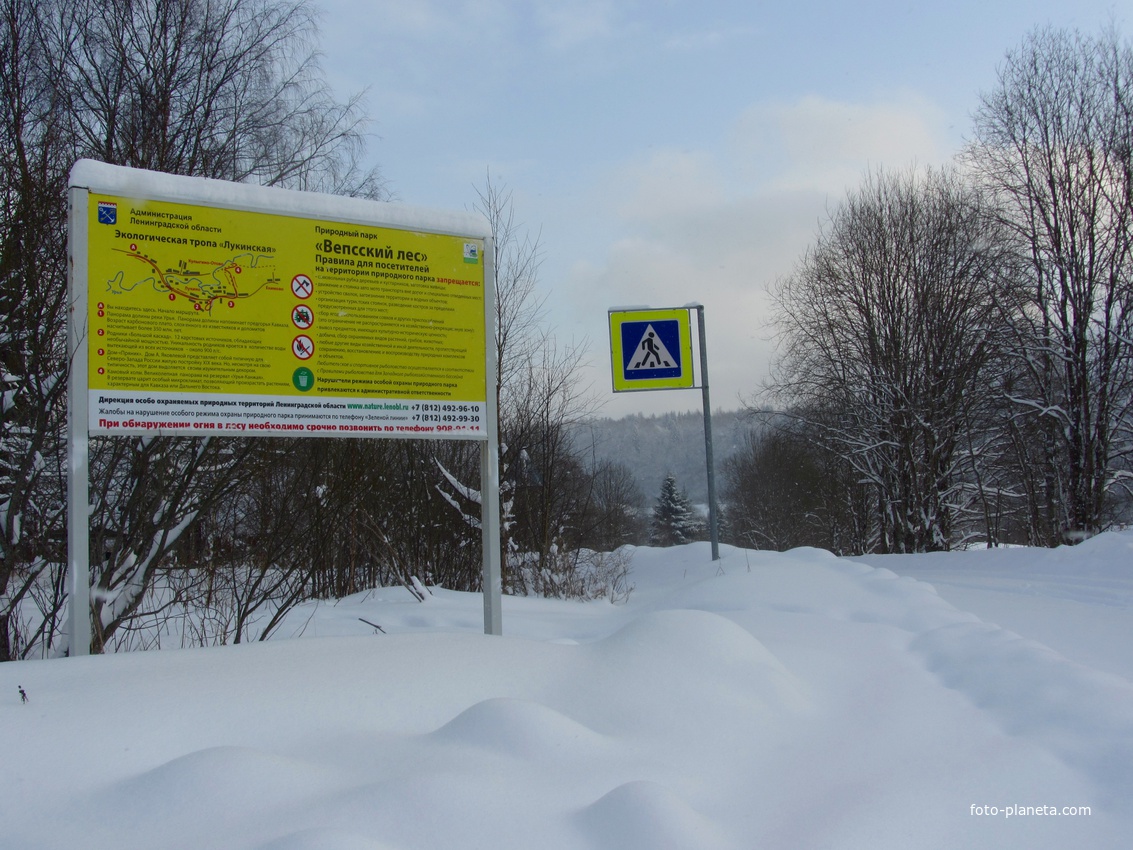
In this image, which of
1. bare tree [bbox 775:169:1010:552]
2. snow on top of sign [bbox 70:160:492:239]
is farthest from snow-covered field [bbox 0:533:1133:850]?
bare tree [bbox 775:169:1010:552]

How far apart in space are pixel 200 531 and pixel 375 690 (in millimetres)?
3629

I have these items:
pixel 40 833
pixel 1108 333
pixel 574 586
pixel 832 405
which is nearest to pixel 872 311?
pixel 832 405

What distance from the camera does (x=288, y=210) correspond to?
4039 mm

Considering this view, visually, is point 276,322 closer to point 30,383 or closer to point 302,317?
point 302,317

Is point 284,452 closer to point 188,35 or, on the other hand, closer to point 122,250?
point 122,250

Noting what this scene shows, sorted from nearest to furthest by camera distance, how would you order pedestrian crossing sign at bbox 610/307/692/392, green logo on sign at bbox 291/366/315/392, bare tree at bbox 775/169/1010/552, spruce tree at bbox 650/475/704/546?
green logo on sign at bbox 291/366/315/392, pedestrian crossing sign at bbox 610/307/692/392, bare tree at bbox 775/169/1010/552, spruce tree at bbox 650/475/704/546

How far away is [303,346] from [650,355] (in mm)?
6115

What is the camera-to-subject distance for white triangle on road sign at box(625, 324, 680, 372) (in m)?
9.59

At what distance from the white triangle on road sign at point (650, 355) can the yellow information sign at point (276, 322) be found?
17.3 ft

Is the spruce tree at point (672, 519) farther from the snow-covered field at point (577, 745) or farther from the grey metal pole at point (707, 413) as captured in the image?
the snow-covered field at point (577, 745)

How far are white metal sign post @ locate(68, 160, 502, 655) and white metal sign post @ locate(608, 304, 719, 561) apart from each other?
16.9 ft

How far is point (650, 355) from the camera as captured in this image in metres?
9.64

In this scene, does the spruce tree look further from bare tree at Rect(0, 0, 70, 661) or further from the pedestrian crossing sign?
bare tree at Rect(0, 0, 70, 661)

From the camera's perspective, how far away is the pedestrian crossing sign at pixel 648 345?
959cm
